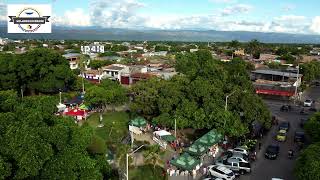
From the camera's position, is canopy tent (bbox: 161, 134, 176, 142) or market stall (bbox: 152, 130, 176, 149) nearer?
canopy tent (bbox: 161, 134, 176, 142)

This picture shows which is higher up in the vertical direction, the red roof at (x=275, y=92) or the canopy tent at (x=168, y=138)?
the red roof at (x=275, y=92)

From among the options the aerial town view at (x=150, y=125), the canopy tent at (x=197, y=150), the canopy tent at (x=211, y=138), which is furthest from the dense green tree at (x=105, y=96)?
the canopy tent at (x=197, y=150)

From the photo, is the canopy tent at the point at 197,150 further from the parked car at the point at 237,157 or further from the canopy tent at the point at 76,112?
the canopy tent at the point at 76,112

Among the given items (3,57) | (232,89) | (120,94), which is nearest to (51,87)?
(3,57)

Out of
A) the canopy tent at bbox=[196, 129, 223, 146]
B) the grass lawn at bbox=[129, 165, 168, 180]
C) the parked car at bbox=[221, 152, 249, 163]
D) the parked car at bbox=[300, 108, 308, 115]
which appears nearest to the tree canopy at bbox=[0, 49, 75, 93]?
the canopy tent at bbox=[196, 129, 223, 146]

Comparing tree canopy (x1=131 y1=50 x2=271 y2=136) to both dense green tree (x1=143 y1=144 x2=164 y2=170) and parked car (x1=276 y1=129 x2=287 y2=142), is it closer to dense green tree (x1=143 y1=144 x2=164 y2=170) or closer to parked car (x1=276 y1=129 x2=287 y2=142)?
parked car (x1=276 y1=129 x2=287 y2=142)

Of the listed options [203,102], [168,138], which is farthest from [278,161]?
[168,138]
